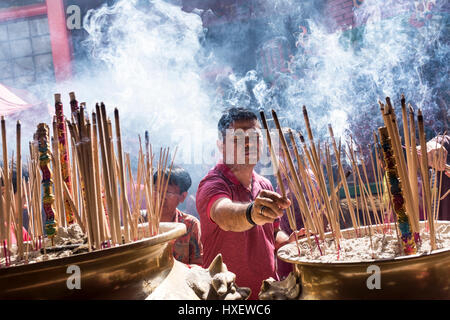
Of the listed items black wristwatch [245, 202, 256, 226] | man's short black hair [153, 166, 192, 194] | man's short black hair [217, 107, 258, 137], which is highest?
man's short black hair [217, 107, 258, 137]

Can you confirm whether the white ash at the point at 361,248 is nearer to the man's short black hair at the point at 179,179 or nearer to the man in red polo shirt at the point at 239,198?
the man in red polo shirt at the point at 239,198

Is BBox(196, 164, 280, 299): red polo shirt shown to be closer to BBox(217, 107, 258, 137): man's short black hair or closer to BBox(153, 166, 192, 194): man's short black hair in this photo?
BBox(217, 107, 258, 137): man's short black hair

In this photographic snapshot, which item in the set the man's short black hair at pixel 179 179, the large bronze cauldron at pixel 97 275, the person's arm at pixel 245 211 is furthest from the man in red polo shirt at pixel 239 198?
the man's short black hair at pixel 179 179

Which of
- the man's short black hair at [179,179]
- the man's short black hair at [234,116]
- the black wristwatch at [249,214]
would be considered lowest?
the black wristwatch at [249,214]

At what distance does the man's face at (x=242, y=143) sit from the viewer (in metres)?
1.57

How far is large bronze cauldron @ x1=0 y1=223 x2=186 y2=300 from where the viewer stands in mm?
683

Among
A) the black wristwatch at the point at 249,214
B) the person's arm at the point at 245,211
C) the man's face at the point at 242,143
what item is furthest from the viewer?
the man's face at the point at 242,143

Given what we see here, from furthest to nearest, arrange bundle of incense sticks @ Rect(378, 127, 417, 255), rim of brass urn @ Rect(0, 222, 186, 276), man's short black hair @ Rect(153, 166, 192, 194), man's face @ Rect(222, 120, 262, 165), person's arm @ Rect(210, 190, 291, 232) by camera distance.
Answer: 1. man's short black hair @ Rect(153, 166, 192, 194)
2. man's face @ Rect(222, 120, 262, 165)
3. person's arm @ Rect(210, 190, 291, 232)
4. bundle of incense sticks @ Rect(378, 127, 417, 255)
5. rim of brass urn @ Rect(0, 222, 186, 276)

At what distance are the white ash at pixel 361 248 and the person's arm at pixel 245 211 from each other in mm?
103

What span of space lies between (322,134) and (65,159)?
5.62 metres

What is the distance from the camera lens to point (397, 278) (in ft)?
2.30

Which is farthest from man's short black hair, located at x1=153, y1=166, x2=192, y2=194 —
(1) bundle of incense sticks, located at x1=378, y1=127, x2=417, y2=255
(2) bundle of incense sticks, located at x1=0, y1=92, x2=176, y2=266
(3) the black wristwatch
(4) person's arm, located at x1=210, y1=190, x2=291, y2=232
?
(1) bundle of incense sticks, located at x1=378, y1=127, x2=417, y2=255

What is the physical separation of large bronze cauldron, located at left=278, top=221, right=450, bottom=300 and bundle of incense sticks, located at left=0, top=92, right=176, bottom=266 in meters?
0.48
